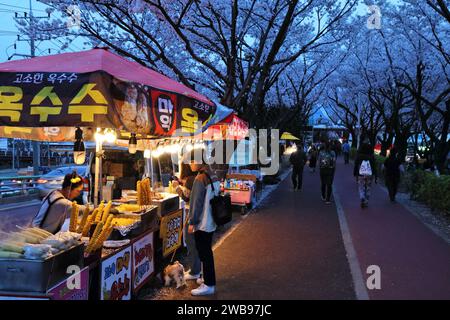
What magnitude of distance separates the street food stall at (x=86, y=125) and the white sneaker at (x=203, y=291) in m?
0.71

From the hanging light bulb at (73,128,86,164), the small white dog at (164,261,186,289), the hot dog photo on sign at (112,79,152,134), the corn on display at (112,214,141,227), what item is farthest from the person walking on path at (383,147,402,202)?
the hot dog photo on sign at (112,79,152,134)

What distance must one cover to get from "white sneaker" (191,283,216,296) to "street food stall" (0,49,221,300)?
27.8 inches

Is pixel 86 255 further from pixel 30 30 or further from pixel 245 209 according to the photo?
pixel 30 30

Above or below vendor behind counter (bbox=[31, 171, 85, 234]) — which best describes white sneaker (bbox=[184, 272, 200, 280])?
below

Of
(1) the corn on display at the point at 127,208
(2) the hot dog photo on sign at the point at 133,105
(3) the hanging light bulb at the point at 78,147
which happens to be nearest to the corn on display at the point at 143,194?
(1) the corn on display at the point at 127,208

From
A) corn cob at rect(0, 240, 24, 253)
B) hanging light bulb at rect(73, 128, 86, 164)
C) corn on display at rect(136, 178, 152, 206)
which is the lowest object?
corn cob at rect(0, 240, 24, 253)

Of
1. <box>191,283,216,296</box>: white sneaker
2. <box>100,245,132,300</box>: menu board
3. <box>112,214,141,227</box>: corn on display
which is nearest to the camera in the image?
<box>100,245,132,300</box>: menu board

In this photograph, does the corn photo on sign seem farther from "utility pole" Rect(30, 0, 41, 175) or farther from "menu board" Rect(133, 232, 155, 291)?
"utility pole" Rect(30, 0, 41, 175)

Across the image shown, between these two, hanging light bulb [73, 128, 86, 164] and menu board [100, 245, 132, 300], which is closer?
menu board [100, 245, 132, 300]

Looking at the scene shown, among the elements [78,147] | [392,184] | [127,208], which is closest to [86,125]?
[78,147]

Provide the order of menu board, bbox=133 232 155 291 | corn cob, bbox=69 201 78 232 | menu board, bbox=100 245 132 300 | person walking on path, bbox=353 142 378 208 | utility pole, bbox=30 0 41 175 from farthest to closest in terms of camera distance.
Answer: utility pole, bbox=30 0 41 175, person walking on path, bbox=353 142 378 208, menu board, bbox=133 232 155 291, corn cob, bbox=69 201 78 232, menu board, bbox=100 245 132 300

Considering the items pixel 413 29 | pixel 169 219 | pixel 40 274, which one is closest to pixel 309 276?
pixel 169 219

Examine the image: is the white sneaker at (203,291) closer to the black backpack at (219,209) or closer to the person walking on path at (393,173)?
the black backpack at (219,209)

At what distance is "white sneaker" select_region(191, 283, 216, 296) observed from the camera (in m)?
5.10
